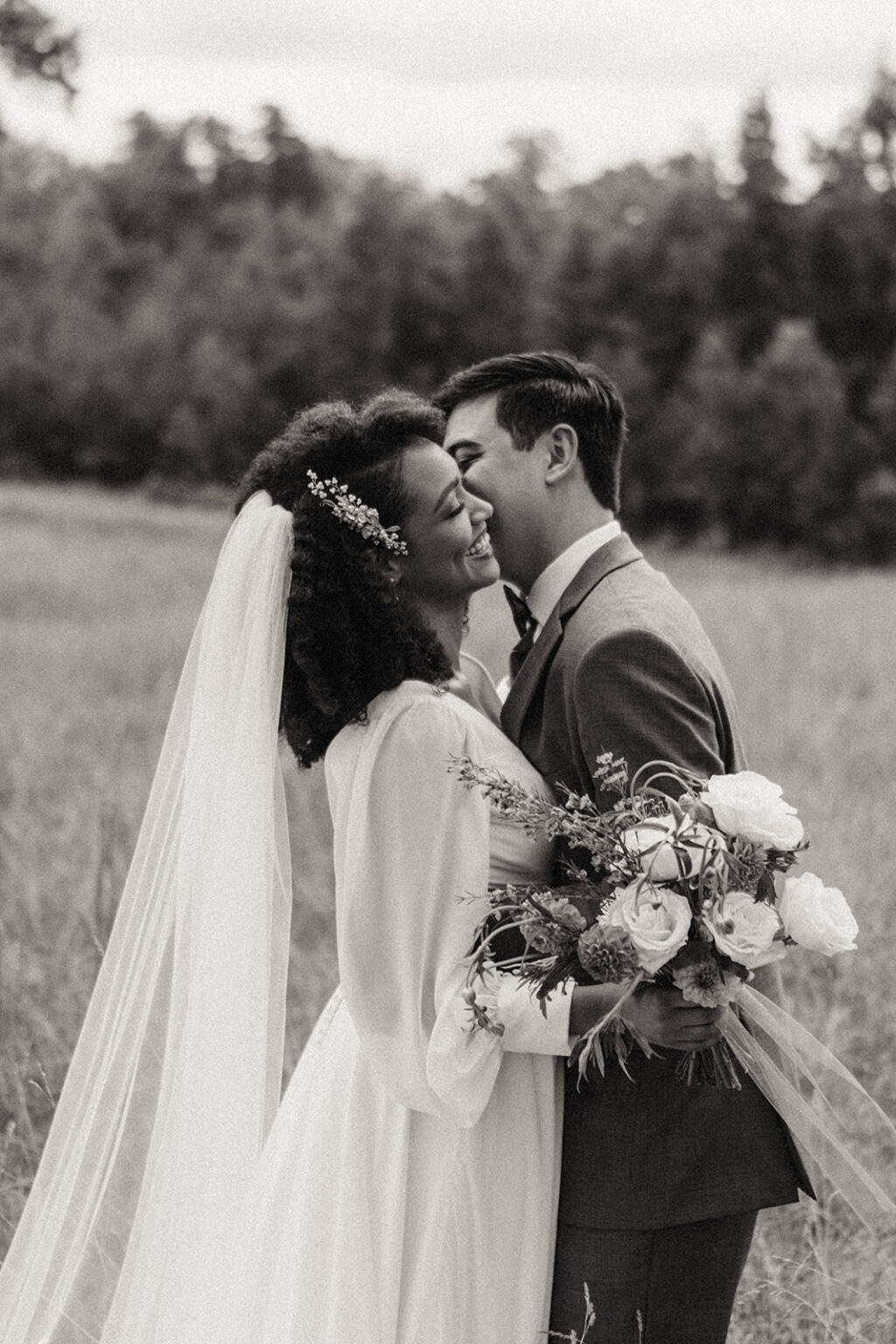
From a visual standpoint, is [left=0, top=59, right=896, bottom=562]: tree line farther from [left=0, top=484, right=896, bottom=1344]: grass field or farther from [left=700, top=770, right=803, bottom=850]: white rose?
[left=700, top=770, right=803, bottom=850]: white rose

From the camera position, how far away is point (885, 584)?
2228cm

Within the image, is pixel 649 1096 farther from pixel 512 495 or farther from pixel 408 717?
pixel 512 495

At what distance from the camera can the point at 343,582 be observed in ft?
10.1

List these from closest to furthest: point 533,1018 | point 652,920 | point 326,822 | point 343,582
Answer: point 652,920
point 533,1018
point 343,582
point 326,822

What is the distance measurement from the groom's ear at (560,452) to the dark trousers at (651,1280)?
1587mm

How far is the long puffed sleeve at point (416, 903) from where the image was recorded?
2.89m

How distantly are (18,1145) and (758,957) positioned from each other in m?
2.97

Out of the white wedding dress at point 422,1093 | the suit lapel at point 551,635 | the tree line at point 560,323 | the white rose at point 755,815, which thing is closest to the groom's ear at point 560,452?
the suit lapel at point 551,635

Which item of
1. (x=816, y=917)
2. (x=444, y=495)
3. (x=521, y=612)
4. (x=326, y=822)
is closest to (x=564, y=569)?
(x=521, y=612)

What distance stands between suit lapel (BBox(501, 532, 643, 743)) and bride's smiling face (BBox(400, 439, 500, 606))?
180mm

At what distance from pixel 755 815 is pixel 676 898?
179 mm

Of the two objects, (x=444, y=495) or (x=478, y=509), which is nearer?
(x=444, y=495)

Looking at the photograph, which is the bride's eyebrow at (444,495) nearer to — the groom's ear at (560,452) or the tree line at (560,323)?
the groom's ear at (560,452)

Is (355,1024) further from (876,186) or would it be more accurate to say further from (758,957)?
(876,186)
